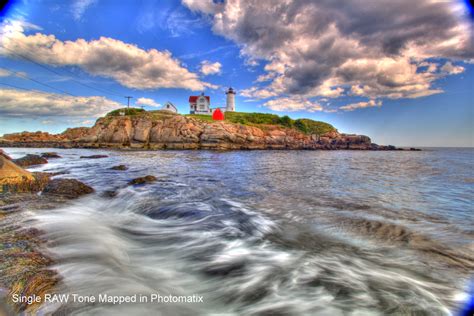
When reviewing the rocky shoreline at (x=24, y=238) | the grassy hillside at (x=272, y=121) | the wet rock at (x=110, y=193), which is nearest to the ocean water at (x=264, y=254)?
the rocky shoreline at (x=24, y=238)

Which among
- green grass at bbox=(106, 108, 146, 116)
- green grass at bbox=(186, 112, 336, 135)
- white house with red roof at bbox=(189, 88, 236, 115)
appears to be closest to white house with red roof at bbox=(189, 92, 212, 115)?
white house with red roof at bbox=(189, 88, 236, 115)

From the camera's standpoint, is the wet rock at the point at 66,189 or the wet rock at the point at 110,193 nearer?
the wet rock at the point at 66,189

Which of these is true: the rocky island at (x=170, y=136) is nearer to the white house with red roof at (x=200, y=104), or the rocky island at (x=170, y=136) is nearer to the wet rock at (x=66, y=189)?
the white house with red roof at (x=200, y=104)

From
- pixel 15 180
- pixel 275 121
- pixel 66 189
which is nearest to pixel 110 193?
pixel 66 189

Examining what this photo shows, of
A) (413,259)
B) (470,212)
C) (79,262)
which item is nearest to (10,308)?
(79,262)

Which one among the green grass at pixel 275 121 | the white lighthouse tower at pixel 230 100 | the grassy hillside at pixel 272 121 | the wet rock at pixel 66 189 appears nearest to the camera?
the wet rock at pixel 66 189

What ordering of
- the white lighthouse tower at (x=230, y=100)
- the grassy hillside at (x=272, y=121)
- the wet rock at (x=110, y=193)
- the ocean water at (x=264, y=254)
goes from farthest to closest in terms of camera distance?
the white lighthouse tower at (x=230, y=100) → the grassy hillside at (x=272, y=121) → the wet rock at (x=110, y=193) → the ocean water at (x=264, y=254)

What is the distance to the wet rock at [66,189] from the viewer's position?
7.39 m

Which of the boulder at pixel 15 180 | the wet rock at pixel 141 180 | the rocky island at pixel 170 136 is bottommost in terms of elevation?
the wet rock at pixel 141 180

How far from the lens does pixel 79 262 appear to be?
3355 mm

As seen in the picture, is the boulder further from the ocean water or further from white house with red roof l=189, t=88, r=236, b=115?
white house with red roof l=189, t=88, r=236, b=115

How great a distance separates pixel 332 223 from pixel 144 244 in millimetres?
4637

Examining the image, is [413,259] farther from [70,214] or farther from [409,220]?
[70,214]

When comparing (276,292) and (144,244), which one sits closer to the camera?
(276,292)
